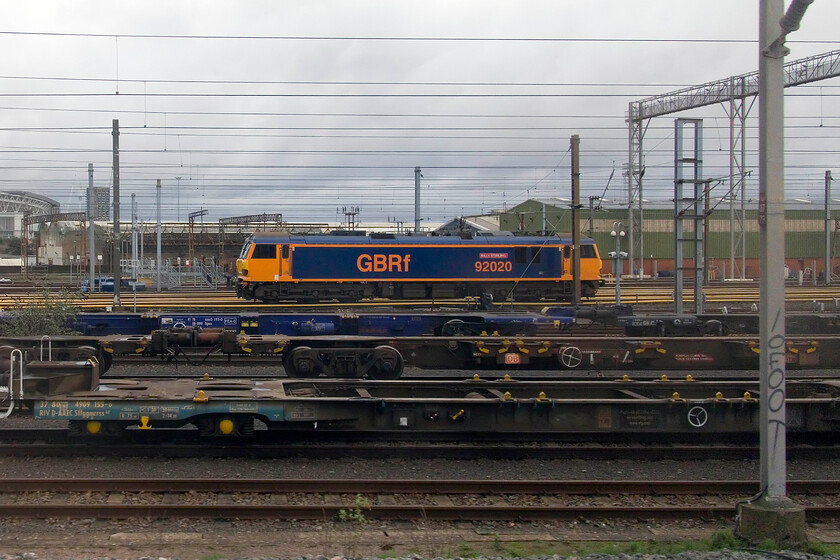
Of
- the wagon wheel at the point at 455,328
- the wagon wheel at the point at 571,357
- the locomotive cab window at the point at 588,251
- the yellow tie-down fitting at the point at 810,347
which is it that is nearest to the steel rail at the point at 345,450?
the wagon wheel at the point at 571,357

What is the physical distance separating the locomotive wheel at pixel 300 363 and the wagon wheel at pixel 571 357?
4.59 meters

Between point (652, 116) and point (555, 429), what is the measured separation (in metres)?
37.0

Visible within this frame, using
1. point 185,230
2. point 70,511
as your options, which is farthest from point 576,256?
point 185,230

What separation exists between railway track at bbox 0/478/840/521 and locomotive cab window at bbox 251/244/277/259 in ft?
70.2

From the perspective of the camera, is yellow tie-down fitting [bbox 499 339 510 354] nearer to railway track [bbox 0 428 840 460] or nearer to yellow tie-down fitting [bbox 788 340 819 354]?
railway track [bbox 0 428 840 460]

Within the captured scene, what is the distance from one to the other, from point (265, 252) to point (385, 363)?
17361mm

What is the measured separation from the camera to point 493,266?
101 ft

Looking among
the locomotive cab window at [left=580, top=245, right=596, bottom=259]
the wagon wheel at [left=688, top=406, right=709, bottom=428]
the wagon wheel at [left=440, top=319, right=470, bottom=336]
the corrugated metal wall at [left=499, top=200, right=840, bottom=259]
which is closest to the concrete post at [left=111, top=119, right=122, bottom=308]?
the wagon wheel at [left=440, top=319, right=470, bottom=336]

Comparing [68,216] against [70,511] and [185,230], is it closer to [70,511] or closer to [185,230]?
[185,230]

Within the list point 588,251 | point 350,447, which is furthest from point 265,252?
point 350,447

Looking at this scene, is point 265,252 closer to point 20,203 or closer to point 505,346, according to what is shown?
point 505,346

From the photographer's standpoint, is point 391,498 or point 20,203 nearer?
point 391,498

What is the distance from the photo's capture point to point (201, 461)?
30.2 ft

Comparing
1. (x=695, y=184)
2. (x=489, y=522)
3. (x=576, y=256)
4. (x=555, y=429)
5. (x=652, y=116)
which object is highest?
(x=652, y=116)
